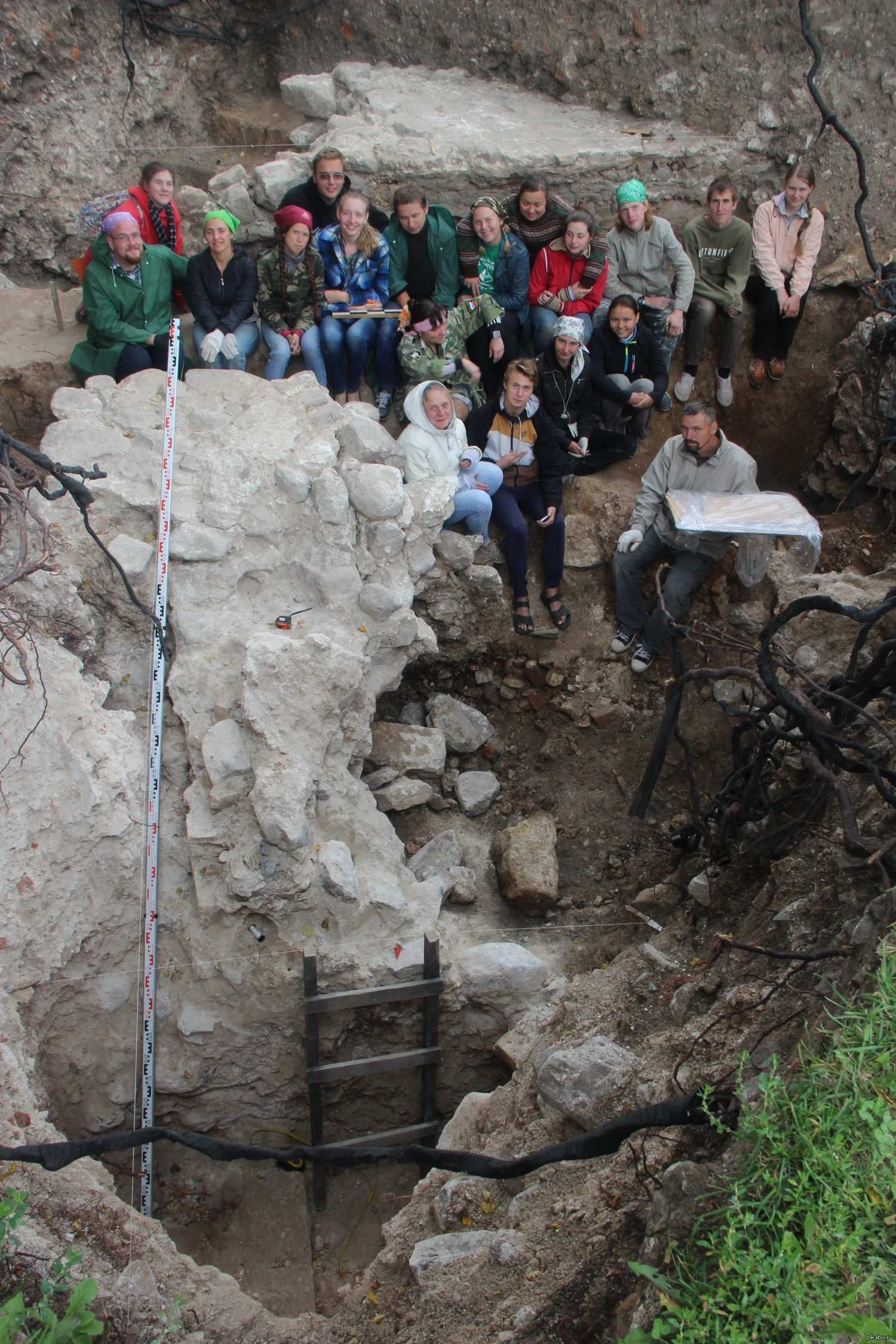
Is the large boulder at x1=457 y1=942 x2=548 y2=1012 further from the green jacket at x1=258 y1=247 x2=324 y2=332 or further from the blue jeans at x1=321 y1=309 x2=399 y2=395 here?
the green jacket at x1=258 y1=247 x2=324 y2=332

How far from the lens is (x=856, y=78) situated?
23.9 ft

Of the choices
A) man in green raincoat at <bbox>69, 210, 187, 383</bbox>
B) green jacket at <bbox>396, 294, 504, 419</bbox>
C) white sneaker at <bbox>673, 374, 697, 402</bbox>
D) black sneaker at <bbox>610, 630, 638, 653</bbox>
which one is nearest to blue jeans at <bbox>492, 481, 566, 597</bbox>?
black sneaker at <bbox>610, 630, 638, 653</bbox>

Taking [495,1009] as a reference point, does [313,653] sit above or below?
above

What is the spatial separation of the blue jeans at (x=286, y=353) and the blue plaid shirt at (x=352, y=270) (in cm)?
22

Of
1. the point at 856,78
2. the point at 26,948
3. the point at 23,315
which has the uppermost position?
the point at 856,78

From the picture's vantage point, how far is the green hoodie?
21.8 ft

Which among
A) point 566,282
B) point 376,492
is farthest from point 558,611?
point 566,282

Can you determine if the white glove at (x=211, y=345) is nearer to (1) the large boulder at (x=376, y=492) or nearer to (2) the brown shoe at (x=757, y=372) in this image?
(1) the large boulder at (x=376, y=492)

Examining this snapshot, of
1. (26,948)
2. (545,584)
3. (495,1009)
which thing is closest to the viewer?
(26,948)

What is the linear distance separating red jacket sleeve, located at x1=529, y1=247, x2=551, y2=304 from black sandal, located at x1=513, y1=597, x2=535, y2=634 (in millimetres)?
2166

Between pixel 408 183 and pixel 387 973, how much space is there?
5673 millimetres

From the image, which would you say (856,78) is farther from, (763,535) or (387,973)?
(387,973)

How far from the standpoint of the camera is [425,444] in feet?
18.4

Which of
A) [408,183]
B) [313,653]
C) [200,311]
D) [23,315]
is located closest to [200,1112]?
[313,653]
